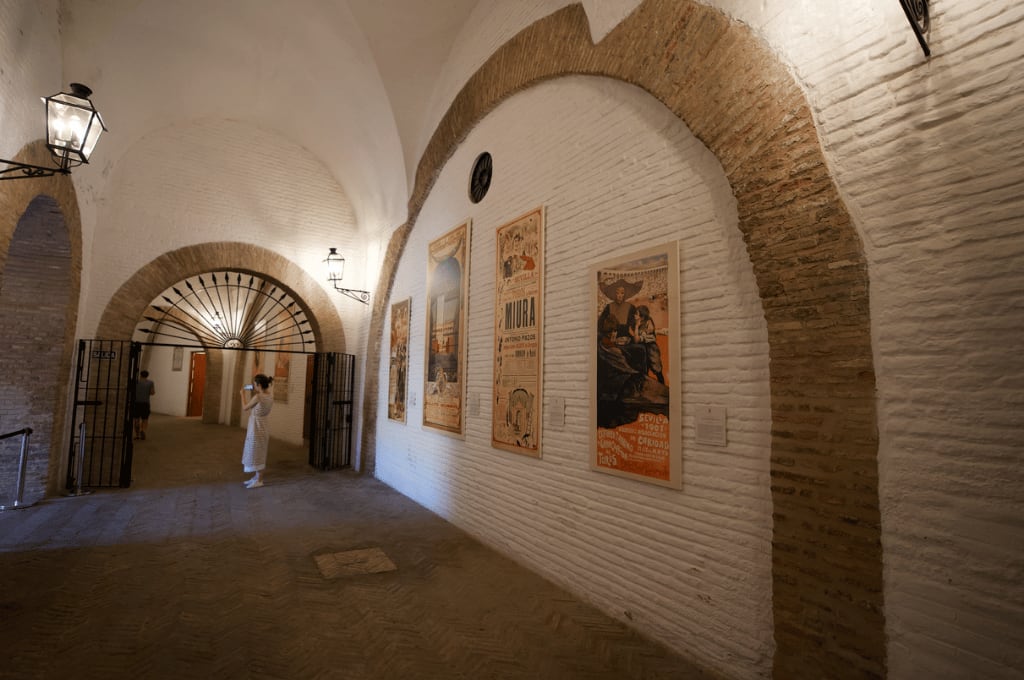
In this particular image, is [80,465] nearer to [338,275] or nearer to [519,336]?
[338,275]

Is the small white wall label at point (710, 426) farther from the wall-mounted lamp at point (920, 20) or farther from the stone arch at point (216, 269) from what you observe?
the stone arch at point (216, 269)

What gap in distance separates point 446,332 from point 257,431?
3606 millimetres

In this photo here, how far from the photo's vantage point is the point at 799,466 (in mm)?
2438

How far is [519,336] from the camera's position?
4.63 metres

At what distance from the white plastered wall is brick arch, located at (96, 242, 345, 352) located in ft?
14.7

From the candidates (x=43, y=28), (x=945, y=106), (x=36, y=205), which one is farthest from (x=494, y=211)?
(x=36, y=205)

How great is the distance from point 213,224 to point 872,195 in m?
8.92

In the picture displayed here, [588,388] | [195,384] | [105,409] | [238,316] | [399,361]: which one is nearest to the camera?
[588,388]

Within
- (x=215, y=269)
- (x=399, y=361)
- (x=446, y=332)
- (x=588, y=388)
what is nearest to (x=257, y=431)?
(x=399, y=361)

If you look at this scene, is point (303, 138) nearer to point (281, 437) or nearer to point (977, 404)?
point (281, 437)

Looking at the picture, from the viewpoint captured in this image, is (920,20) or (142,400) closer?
(920,20)

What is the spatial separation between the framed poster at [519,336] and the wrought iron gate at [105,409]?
18.4 ft

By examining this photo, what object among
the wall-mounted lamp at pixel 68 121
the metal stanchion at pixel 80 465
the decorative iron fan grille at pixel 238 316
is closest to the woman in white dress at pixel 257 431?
the decorative iron fan grille at pixel 238 316

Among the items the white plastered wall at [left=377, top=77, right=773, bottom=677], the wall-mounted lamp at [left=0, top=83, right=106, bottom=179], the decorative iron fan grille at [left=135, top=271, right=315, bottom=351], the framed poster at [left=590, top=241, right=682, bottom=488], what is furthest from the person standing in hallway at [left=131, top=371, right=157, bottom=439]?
the framed poster at [left=590, top=241, right=682, bottom=488]
